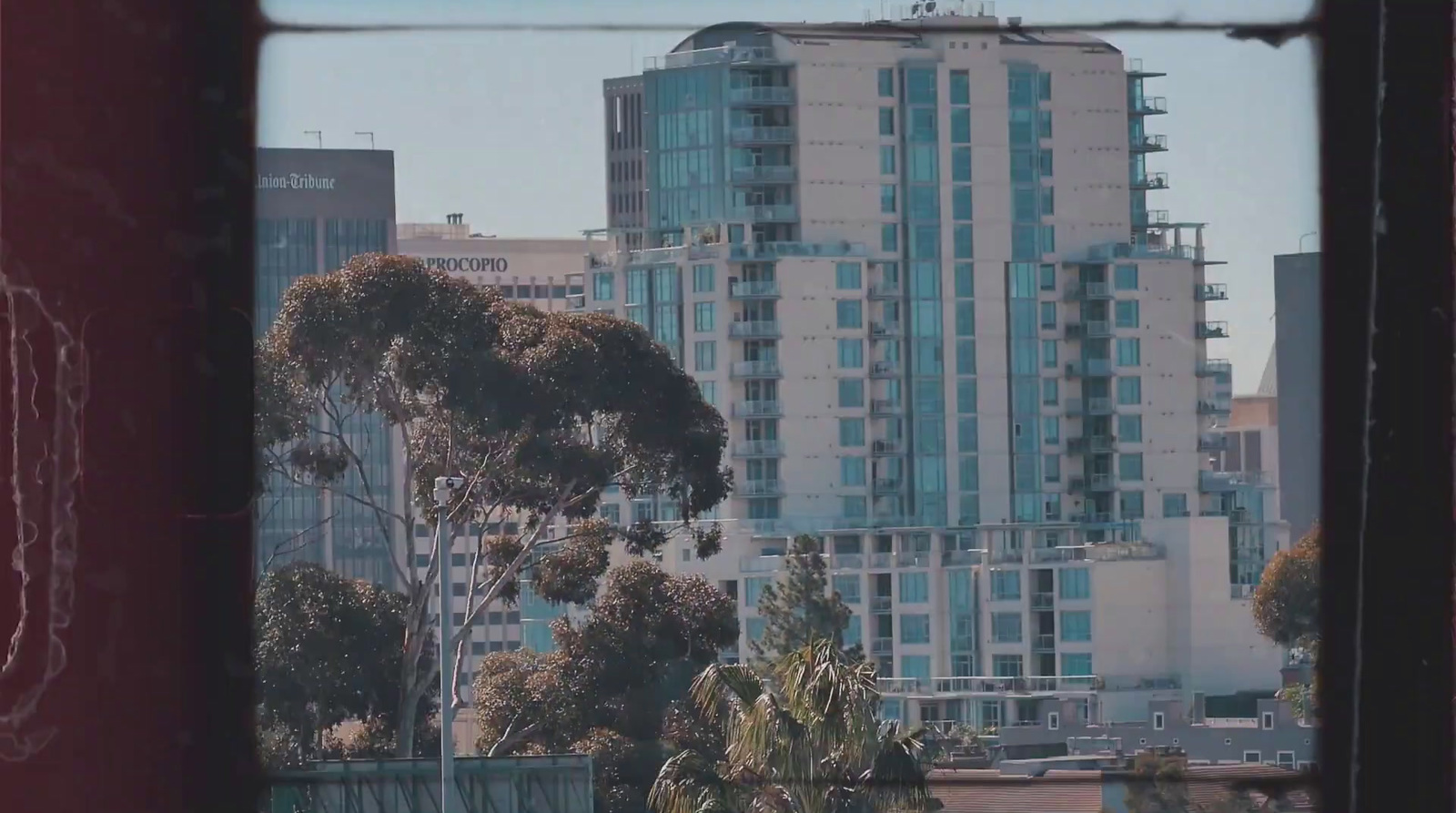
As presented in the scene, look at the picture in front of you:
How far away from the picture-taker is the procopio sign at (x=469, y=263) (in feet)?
4.27

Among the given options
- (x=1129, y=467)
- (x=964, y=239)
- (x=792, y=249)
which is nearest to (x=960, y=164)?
(x=964, y=239)

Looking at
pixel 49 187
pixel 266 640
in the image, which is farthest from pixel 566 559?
pixel 49 187

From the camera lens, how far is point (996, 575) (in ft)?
4.75

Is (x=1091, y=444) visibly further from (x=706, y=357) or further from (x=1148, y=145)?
(x=706, y=357)

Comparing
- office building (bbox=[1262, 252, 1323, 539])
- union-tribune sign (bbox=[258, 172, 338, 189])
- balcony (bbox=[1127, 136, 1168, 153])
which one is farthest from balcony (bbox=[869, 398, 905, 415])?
union-tribune sign (bbox=[258, 172, 338, 189])

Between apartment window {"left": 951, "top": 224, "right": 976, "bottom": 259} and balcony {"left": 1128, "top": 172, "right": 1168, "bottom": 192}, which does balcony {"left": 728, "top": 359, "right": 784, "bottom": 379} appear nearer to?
apartment window {"left": 951, "top": 224, "right": 976, "bottom": 259}

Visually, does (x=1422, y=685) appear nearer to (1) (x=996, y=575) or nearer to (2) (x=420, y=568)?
(1) (x=996, y=575)

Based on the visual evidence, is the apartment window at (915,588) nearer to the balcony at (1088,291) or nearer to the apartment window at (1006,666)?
the apartment window at (1006,666)

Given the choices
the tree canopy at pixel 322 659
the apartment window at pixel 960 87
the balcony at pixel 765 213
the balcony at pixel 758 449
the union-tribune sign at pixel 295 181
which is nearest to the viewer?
the union-tribune sign at pixel 295 181

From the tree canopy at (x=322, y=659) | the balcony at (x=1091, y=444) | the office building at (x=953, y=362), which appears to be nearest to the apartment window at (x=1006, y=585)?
the office building at (x=953, y=362)

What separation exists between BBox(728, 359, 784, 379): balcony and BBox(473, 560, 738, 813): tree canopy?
21 centimetres

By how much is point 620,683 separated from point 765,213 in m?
0.51

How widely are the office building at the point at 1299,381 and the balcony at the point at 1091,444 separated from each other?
38 centimetres

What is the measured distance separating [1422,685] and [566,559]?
31.9 inches
